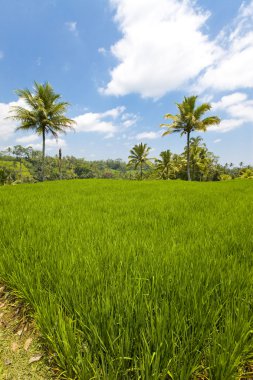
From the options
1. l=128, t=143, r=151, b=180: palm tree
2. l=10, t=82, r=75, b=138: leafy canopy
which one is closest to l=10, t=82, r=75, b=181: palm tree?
l=10, t=82, r=75, b=138: leafy canopy

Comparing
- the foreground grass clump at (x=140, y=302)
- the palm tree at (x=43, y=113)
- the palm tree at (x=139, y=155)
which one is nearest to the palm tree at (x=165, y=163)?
the palm tree at (x=139, y=155)

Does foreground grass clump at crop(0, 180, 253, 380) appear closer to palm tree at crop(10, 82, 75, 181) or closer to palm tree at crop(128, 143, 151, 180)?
palm tree at crop(10, 82, 75, 181)

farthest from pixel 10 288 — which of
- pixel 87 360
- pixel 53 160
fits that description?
pixel 53 160

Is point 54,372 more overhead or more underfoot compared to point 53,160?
more underfoot

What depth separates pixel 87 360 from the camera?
108cm

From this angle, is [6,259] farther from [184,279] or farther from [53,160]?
[53,160]

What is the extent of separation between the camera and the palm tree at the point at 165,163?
40.1m

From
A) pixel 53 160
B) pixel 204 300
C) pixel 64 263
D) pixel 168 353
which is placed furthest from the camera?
pixel 53 160

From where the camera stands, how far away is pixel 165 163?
40.6 metres

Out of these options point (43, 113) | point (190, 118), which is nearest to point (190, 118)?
point (190, 118)

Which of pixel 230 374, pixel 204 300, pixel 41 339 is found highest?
pixel 204 300

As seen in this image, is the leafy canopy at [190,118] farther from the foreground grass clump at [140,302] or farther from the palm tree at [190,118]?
the foreground grass clump at [140,302]

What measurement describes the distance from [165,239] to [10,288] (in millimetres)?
1834

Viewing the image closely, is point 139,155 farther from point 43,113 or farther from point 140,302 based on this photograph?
point 140,302
